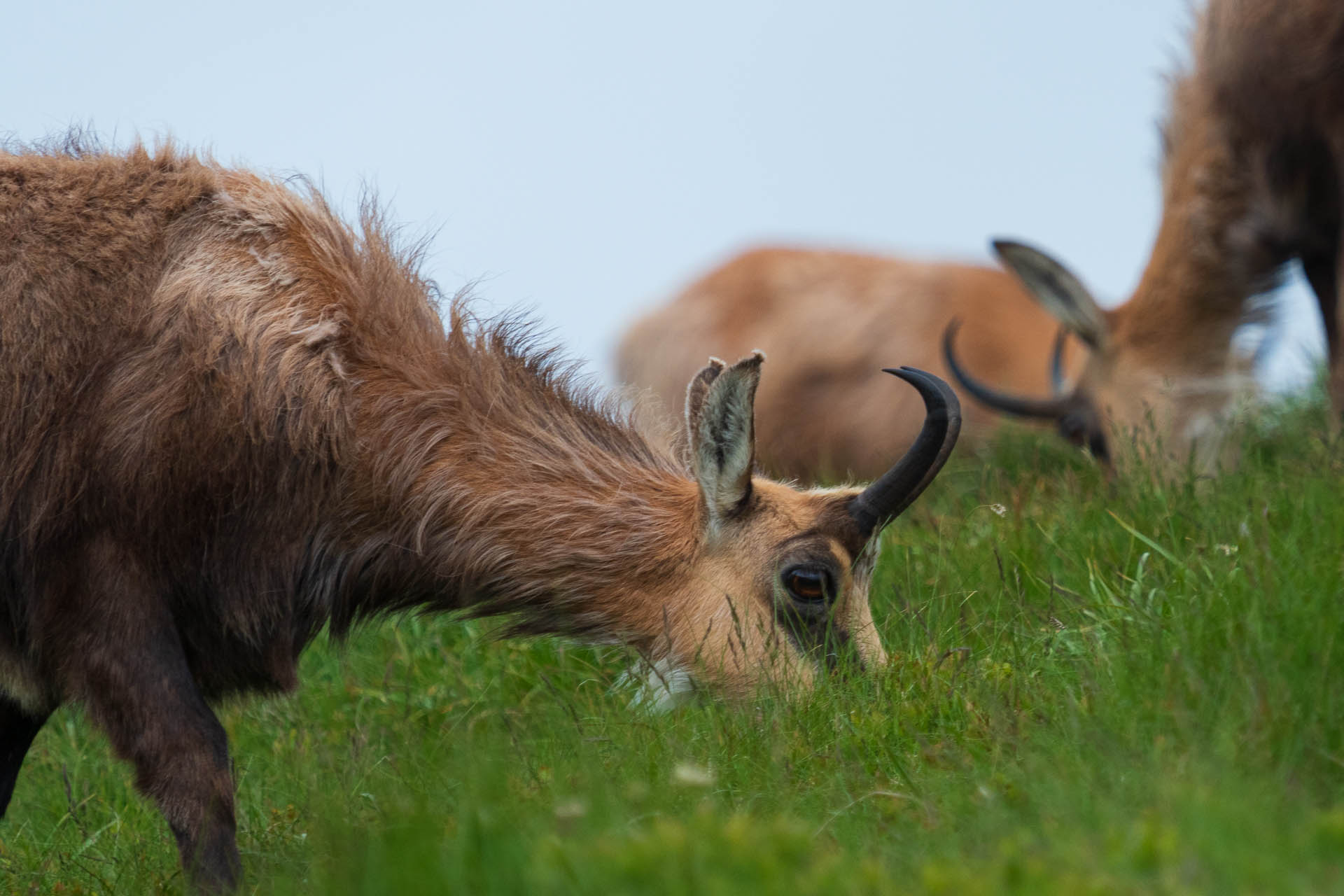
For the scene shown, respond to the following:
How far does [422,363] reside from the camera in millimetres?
4348

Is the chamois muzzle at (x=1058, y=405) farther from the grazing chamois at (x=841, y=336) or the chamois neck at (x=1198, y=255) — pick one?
the grazing chamois at (x=841, y=336)

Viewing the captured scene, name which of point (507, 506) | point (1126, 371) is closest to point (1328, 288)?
point (1126, 371)

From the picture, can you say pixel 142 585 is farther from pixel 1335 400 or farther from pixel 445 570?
pixel 1335 400

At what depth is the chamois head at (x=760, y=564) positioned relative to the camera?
4281mm

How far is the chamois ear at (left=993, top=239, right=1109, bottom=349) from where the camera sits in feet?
29.2

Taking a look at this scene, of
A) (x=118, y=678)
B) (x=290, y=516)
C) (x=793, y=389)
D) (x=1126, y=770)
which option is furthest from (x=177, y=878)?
(x=793, y=389)

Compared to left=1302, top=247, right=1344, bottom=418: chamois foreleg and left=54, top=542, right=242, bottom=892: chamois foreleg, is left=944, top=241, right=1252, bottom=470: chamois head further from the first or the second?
left=54, top=542, right=242, bottom=892: chamois foreleg

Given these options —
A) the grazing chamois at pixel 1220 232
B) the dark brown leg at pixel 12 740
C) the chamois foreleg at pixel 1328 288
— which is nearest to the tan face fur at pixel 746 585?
the dark brown leg at pixel 12 740

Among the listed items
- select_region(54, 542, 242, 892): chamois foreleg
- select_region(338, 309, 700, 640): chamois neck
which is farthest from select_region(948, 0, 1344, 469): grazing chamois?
select_region(54, 542, 242, 892): chamois foreleg

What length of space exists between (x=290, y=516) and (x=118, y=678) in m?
0.65

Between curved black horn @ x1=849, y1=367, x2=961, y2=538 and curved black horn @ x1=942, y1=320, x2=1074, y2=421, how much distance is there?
→ 17.3 ft

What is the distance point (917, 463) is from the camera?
4352mm

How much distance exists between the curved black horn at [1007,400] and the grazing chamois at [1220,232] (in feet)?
0.48

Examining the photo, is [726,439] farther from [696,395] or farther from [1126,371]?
[1126,371]
